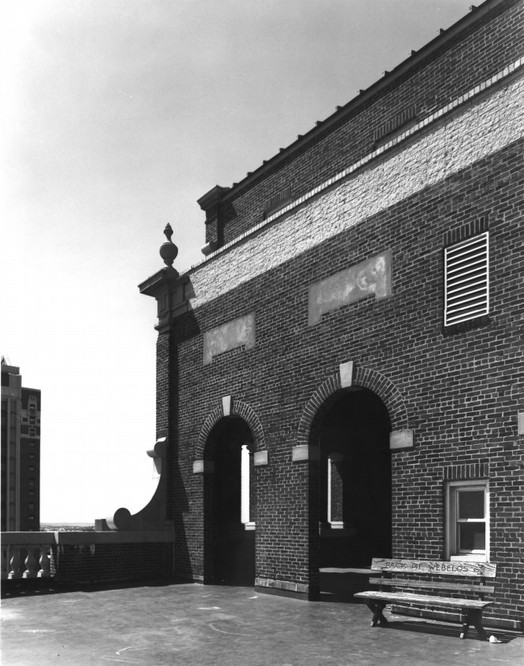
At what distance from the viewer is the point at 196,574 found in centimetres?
1739

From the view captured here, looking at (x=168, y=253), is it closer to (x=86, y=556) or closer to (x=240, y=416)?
(x=240, y=416)

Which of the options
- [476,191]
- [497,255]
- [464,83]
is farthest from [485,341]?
[464,83]

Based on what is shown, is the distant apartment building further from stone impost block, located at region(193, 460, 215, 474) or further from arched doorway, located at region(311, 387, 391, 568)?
stone impost block, located at region(193, 460, 215, 474)

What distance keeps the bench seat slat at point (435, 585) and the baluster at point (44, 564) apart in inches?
327

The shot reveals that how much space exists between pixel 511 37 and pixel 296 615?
11.1m

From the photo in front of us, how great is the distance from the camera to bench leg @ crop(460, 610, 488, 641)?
9680 millimetres

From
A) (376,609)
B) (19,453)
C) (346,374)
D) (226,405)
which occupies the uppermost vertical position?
(346,374)

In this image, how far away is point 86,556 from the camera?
17.1m

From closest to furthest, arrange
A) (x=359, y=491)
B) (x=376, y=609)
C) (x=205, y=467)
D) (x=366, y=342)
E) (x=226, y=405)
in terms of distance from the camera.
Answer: (x=376, y=609) < (x=366, y=342) < (x=226, y=405) < (x=205, y=467) < (x=359, y=491)

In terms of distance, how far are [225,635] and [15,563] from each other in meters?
7.81

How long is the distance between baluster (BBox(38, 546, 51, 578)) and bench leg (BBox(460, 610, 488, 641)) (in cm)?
993

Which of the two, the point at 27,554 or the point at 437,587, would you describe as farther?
the point at 27,554

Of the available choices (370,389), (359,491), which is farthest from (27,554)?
(359,491)

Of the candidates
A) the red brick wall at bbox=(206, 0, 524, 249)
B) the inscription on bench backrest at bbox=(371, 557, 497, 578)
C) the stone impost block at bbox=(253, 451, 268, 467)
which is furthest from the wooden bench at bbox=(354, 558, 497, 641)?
the red brick wall at bbox=(206, 0, 524, 249)
